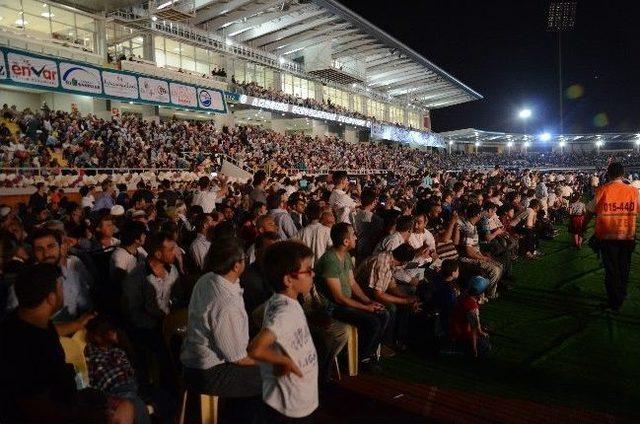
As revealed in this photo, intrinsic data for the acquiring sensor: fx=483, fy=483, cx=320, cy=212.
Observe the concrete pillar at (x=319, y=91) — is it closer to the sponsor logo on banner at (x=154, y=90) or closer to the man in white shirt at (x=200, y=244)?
the sponsor logo on banner at (x=154, y=90)

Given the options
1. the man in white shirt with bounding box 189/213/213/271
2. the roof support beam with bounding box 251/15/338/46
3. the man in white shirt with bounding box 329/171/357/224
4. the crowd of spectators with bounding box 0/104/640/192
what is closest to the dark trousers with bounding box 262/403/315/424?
the man in white shirt with bounding box 189/213/213/271

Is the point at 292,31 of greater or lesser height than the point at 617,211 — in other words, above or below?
above

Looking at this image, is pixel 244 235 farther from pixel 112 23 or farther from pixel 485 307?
pixel 112 23

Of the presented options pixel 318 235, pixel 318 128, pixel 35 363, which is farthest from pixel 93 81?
pixel 318 128

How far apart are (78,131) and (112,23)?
1132 centimetres

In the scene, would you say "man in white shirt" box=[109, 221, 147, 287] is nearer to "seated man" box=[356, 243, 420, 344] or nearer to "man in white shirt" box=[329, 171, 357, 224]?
"seated man" box=[356, 243, 420, 344]

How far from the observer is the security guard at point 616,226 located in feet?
20.5

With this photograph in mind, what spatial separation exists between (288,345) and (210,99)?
2214 centimetres

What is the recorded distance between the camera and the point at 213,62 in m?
34.7

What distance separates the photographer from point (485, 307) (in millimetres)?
6891

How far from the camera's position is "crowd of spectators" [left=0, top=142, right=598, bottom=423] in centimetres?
230

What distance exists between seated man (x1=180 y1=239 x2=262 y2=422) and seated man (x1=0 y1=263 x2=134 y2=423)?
0.74 m

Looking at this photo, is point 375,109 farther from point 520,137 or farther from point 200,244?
point 200,244

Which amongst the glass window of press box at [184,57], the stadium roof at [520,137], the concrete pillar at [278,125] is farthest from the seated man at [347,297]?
the stadium roof at [520,137]
